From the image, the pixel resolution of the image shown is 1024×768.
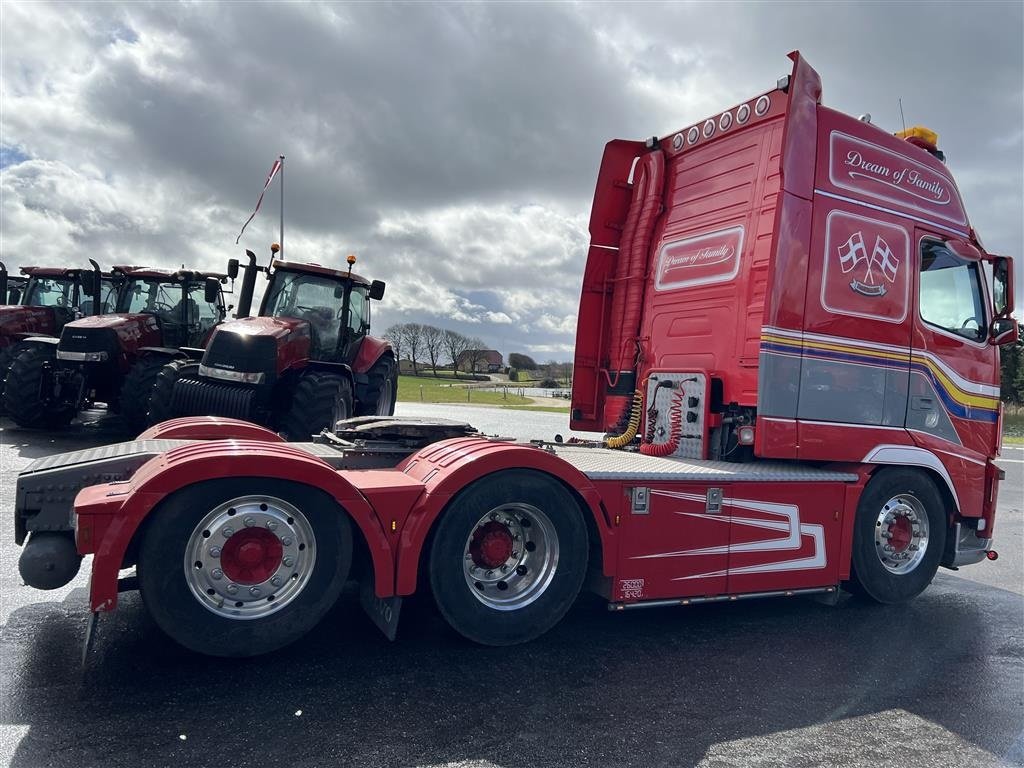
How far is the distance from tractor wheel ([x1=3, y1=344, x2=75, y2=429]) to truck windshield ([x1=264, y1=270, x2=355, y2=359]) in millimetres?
4847

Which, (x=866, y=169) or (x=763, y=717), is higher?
(x=866, y=169)

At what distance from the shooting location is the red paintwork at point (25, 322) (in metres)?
15.0

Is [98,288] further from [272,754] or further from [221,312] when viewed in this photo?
[272,754]

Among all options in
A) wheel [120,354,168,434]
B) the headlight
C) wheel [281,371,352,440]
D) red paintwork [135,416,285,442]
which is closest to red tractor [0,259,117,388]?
wheel [120,354,168,434]

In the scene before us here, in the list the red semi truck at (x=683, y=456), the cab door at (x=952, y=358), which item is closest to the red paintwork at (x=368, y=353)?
the red semi truck at (x=683, y=456)

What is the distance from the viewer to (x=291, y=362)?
1057 cm

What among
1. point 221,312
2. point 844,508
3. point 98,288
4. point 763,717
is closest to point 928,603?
point 844,508

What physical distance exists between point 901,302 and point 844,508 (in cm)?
176

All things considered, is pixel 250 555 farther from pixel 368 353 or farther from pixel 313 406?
pixel 368 353

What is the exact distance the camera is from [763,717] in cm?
375

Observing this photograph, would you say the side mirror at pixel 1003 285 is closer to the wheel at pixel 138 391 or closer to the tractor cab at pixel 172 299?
the wheel at pixel 138 391

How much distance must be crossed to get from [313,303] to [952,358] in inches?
339

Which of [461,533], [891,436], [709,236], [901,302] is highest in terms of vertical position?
[709,236]

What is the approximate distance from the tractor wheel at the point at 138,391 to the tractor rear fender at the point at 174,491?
29.8ft
